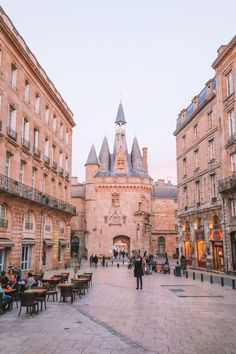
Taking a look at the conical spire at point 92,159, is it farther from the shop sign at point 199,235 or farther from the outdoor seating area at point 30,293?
the outdoor seating area at point 30,293

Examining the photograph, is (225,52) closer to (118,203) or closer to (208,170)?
(208,170)

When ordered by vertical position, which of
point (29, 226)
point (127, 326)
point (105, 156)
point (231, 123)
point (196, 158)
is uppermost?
point (105, 156)

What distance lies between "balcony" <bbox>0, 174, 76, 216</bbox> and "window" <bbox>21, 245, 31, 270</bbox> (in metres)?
3.45

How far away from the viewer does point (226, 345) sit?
7.65m

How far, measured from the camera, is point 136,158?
61781mm

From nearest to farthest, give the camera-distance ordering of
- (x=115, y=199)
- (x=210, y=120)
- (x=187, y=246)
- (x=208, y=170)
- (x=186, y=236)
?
(x=208, y=170) → (x=210, y=120) → (x=187, y=246) → (x=186, y=236) → (x=115, y=199)

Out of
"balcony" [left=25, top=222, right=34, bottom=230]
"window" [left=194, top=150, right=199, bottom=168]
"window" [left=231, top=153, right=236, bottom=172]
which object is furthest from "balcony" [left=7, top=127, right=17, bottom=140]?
"window" [left=194, top=150, right=199, bottom=168]

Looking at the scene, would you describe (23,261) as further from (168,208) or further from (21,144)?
(168,208)

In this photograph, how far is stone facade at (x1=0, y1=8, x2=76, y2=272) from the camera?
2133 centimetres

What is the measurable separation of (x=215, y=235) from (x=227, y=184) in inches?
203

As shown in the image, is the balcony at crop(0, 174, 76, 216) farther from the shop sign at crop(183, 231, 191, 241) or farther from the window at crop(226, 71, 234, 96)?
the window at crop(226, 71, 234, 96)

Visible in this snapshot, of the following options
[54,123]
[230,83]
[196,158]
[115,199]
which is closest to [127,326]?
[230,83]

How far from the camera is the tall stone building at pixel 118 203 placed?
182ft

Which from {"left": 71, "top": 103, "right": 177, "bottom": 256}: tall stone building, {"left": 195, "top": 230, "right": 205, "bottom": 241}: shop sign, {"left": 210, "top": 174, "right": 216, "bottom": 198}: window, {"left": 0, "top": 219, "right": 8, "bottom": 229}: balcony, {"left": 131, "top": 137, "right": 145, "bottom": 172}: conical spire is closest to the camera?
{"left": 0, "top": 219, "right": 8, "bottom": 229}: balcony
